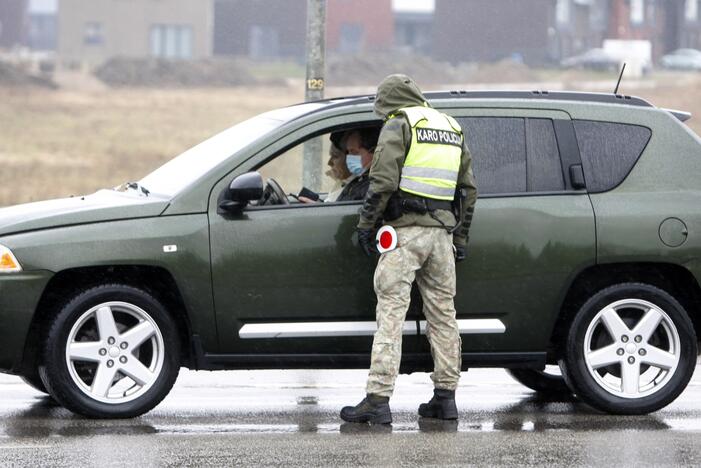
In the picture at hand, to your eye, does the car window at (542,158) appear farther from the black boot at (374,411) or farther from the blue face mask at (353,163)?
the black boot at (374,411)

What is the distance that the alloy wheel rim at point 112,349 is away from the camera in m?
7.08

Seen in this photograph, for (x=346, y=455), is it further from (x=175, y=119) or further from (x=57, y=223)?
(x=175, y=119)

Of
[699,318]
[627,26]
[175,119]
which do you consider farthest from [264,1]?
[699,318]

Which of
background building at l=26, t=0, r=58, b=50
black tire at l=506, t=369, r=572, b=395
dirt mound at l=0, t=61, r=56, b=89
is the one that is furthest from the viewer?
background building at l=26, t=0, r=58, b=50

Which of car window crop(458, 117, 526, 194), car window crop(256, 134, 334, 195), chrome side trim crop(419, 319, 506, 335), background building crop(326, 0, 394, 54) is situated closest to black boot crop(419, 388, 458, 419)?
chrome side trim crop(419, 319, 506, 335)

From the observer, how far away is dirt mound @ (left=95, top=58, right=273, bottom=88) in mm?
53000

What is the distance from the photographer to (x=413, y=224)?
23.4 feet

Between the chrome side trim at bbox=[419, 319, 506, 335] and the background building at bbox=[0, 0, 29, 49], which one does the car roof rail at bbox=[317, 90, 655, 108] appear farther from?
the background building at bbox=[0, 0, 29, 49]

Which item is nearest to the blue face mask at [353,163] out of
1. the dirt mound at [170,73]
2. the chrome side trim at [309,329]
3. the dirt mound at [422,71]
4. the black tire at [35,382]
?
the chrome side trim at [309,329]

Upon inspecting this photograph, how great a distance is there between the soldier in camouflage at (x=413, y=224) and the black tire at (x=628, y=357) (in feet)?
2.33

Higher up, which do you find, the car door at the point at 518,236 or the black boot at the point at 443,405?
the car door at the point at 518,236

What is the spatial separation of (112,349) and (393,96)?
1.93 m

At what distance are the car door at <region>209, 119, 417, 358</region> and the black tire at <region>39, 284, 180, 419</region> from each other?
0.94 ft

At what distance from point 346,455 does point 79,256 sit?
1.75 meters
